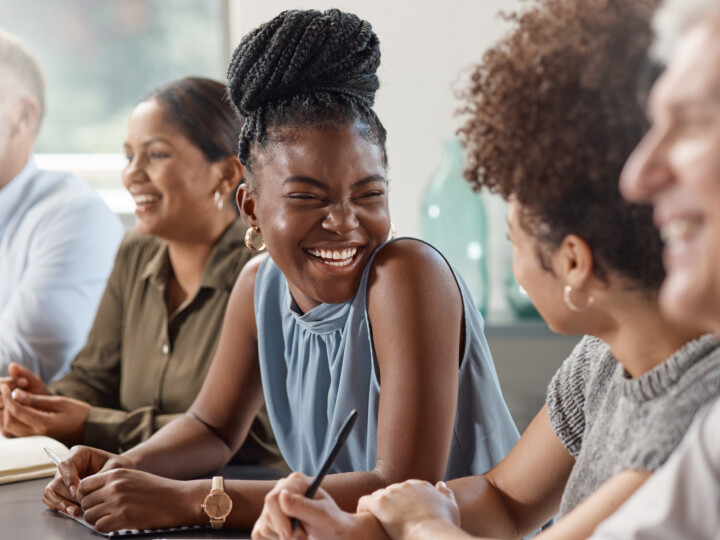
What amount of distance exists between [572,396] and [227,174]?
1178 mm

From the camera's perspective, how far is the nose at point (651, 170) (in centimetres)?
66

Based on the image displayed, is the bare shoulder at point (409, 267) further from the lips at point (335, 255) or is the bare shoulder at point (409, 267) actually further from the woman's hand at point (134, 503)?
the woman's hand at point (134, 503)

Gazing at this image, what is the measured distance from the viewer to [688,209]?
2.11 ft

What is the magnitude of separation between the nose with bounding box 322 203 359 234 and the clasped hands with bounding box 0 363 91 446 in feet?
2.41

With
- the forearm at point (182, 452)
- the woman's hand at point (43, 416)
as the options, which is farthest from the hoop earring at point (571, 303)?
the woman's hand at point (43, 416)

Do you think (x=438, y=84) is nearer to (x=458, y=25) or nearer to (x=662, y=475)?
(x=458, y=25)

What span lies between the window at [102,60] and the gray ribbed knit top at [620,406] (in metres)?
2.44

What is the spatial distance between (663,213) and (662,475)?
19cm

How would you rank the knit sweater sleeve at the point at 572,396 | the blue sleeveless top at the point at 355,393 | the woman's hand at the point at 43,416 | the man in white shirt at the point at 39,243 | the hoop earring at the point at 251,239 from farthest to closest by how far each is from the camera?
the man in white shirt at the point at 39,243
the woman's hand at the point at 43,416
the hoop earring at the point at 251,239
the blue sleeveless top at the point at 355,393
the knit sweater sleeve at the point at 572,396

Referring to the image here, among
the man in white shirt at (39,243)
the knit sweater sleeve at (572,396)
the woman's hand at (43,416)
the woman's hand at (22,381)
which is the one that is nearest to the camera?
the knit sweater sleeve at (572,396)

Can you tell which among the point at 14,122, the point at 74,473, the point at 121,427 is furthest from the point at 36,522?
the point at 14,122

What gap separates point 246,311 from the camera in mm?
1606

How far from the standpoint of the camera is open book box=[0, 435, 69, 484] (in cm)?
146

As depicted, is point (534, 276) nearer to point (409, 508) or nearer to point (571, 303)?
point (571, 303)
